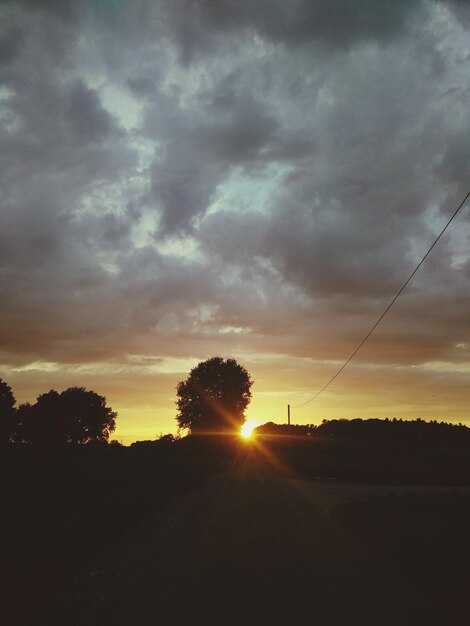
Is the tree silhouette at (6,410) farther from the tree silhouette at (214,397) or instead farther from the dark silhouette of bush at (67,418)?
the tree silhouette at (214,397)

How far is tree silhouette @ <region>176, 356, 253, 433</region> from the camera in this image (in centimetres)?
7906

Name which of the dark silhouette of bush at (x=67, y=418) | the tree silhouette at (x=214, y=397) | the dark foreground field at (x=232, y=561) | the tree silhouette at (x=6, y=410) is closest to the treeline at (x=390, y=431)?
the tree silhouette at (x=214, y=397)

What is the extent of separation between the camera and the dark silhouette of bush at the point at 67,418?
94125 mm

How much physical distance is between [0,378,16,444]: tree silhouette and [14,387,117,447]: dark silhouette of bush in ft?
53.3

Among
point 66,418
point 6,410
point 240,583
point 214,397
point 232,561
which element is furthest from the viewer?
point 66,418

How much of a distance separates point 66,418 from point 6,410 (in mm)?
23838

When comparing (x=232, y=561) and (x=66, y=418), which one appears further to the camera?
(x=66, y=418)

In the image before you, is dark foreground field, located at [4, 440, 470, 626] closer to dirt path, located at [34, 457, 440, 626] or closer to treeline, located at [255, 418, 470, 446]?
dirt path, located at [34, 457, 440, 626]

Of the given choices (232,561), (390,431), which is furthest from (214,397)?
(232,561)

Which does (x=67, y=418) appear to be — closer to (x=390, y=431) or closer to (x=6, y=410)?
(x=6, y=410)

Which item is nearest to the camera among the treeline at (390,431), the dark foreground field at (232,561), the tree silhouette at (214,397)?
the dark foreground field at (232,561)

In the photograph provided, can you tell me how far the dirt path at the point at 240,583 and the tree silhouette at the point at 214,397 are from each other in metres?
67.2

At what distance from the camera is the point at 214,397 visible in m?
81.8

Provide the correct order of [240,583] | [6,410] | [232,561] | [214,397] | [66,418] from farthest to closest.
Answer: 1. [66,418]
2. [214,397]
3. [6,410]
4. [232,561]
5. [240,583]
